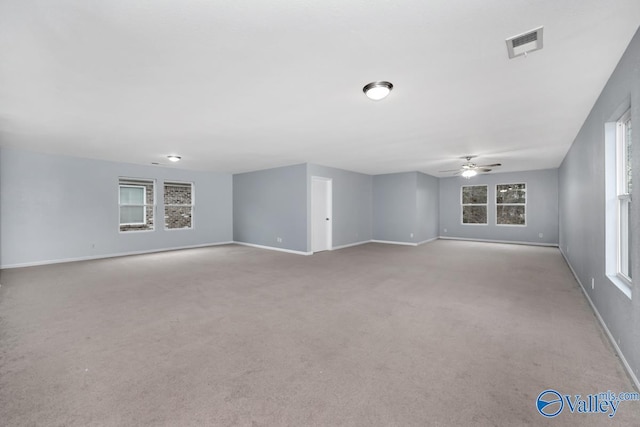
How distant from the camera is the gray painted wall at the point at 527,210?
8.34 meters

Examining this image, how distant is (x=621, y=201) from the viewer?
252 cm

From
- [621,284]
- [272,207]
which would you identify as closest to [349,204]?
[272,207]

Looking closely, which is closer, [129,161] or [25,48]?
[25,48]

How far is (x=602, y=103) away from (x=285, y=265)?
5087 millimetres

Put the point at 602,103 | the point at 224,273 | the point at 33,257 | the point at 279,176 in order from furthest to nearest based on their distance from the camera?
the point at 279,176 < the point at 33,257 < the point at 224,273 < the point at 602,103

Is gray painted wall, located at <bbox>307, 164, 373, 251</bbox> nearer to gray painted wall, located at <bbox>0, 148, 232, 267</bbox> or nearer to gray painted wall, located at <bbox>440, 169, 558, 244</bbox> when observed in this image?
gray painted wall, located at <bbox>440, 169, 558, 244</bbox>

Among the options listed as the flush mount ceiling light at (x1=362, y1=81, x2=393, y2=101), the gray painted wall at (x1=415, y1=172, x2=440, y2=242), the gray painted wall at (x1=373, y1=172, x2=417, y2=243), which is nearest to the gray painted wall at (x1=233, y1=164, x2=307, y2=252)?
the gray painted wall at (x1=373, y1=172, x2=417, y2=243)

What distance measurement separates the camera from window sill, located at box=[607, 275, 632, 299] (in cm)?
209

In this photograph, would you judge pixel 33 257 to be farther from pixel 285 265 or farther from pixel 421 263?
pixel 421 263

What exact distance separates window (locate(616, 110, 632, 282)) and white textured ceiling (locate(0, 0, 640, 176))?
526 millimetres

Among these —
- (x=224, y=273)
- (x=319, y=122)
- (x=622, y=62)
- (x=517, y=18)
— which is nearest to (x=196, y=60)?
(x=319, y=122)

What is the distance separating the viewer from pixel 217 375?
1.97 metres

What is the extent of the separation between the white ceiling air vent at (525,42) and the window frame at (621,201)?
1.26 meters

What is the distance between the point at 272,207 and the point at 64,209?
4610 millimetres
